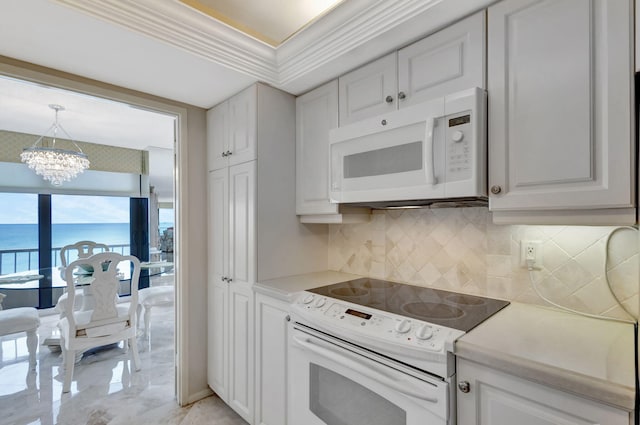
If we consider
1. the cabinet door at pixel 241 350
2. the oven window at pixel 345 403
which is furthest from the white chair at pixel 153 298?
the oven window at pixel 345 403

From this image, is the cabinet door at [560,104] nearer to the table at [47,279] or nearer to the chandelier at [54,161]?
the table at [47,279]

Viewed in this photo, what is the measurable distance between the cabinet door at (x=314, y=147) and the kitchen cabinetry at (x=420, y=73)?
140mm

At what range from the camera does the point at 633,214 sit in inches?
37.8

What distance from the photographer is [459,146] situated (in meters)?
1.25

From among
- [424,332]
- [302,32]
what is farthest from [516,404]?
[302,32]

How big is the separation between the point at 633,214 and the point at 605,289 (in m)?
0.44

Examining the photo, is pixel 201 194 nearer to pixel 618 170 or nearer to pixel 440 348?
pixel 440 348

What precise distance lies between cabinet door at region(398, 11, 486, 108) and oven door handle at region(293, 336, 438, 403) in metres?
1.16

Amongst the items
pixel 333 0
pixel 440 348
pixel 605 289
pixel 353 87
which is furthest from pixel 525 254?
pixel 333 0

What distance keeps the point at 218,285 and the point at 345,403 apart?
4.16ft

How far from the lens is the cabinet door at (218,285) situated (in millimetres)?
2193

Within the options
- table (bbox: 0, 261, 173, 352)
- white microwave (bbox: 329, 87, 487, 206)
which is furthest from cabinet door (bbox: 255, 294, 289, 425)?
table (bbox: 0, 261, 173, 352)

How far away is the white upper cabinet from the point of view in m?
1.98

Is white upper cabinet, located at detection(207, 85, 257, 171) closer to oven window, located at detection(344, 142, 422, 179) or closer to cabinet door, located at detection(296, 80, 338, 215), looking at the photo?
cabinet door, located at detection(296, 80, 338, 215)
